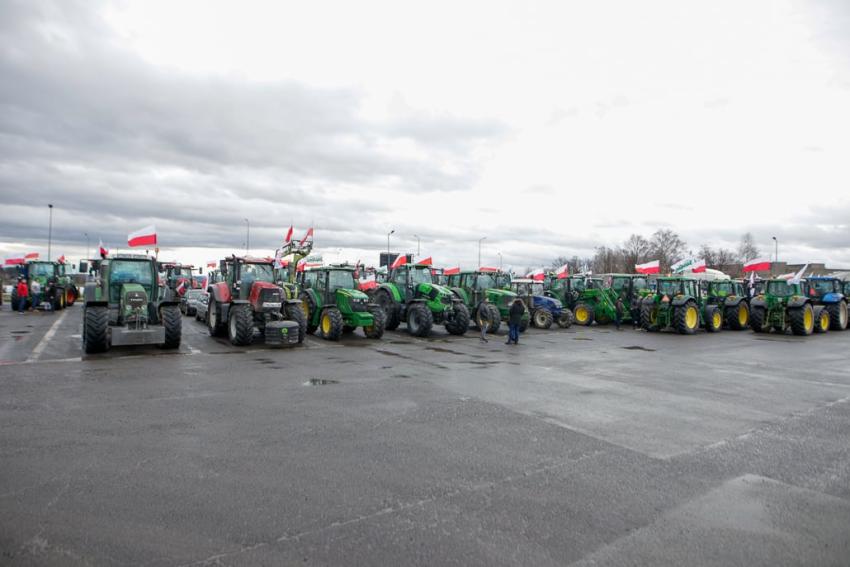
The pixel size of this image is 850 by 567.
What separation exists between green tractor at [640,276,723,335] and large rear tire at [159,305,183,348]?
52.7 ft

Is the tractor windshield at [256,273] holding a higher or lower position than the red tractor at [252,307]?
higher

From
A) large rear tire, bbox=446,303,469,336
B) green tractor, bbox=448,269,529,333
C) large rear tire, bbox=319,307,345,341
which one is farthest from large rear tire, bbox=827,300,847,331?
large rear tire, bbox=319,307,345,341

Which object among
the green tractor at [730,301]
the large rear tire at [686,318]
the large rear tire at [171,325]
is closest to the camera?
the large rear tire at [171,325]

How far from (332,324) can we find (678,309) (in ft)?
41.1

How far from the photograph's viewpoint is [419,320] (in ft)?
53.8

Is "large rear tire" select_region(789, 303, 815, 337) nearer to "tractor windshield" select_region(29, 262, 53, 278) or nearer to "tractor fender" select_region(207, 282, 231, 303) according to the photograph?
"tractor fender" select_region(207, 282, 231, 303)

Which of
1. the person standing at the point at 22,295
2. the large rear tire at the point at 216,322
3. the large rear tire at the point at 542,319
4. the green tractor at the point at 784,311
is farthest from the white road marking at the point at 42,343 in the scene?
the green tractor at the point at 784,311

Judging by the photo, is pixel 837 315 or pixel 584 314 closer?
pixel 837 315

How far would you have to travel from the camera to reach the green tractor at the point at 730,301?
21.5m

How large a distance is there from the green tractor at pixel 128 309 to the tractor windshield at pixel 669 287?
16966 millimetres

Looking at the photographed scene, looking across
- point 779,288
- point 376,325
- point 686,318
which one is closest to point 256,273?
point 376,325

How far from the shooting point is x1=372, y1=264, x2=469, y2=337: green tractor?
1695cm

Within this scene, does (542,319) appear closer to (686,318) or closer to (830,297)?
(686,318)

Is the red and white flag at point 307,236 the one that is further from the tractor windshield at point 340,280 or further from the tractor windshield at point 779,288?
the tractor windshield at point 779,288
